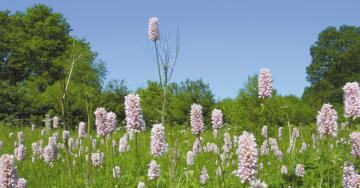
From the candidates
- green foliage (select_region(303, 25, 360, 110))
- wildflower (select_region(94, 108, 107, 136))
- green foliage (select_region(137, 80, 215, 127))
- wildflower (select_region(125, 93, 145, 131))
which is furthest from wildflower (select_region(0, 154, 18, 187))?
→ green foliage (select_region(303, 25, 360, 110))

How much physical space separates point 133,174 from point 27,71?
156 feet

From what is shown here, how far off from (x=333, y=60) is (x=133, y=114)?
182ft

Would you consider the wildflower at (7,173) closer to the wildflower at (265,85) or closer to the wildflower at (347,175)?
the wildflower at (265,85)

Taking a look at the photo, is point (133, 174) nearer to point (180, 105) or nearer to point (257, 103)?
point (257, 103)

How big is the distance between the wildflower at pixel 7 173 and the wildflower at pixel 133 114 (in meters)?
1.56

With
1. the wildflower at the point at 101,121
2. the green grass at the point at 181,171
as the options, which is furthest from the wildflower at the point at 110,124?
the green grass at the point at 181,171

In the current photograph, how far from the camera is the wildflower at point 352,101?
5.19 meters

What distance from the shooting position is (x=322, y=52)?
5722 cm

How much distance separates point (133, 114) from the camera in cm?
509

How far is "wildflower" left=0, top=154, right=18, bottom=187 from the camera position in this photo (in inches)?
144

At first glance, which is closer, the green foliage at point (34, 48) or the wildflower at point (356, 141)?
the wildflower at point (356, 141)

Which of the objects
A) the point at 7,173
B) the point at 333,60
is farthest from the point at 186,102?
the point at 333,60

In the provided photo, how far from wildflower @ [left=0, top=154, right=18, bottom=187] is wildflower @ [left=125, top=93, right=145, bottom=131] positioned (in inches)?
61.3

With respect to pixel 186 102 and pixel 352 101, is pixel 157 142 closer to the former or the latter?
pixel 352 101
